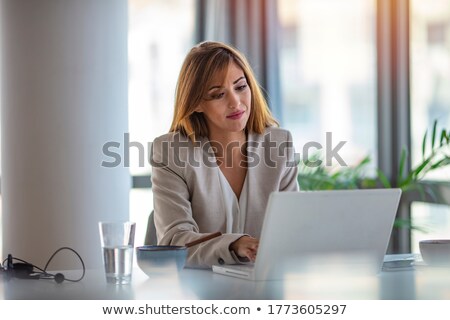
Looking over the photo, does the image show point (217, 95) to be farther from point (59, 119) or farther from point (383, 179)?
point (383, 179)

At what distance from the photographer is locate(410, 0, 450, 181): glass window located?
15.0ft

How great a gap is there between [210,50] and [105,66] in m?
1.05

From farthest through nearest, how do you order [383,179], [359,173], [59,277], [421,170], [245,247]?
[359,173], [383,179], [421,170], [245,247], [59,277]

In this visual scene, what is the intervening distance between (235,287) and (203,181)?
3.11 feet

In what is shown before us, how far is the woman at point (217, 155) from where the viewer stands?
8.87ft

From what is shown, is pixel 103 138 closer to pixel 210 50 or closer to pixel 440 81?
pixel 210 50

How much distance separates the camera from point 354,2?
5.02 meters

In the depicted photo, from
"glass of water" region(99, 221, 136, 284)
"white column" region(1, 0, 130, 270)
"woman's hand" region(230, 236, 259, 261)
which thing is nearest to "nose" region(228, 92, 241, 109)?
"woman's hand" region(230, 236, 259, 261)

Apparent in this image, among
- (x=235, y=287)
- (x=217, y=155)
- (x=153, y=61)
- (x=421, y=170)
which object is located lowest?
(x=235, y=287)

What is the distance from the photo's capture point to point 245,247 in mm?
2100

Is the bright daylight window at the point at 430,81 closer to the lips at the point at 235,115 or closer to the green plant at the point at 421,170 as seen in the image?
the green plant at the point at 421,170

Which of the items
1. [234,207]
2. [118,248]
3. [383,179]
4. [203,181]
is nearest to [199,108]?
[203,181]

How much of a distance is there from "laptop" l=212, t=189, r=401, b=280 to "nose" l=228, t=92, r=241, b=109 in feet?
2.88
